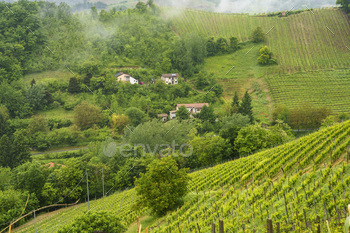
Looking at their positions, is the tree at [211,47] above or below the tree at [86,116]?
above

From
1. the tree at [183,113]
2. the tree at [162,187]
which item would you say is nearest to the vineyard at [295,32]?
the tree at [183,113]

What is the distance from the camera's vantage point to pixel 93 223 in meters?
11.9

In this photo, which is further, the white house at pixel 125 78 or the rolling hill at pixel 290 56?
the white house at pixel 125 78

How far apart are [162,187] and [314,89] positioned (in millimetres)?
46911

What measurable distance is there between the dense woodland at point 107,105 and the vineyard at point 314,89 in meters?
6.20

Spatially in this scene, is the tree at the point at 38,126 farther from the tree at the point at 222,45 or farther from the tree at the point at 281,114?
the tree at the point at 222,45

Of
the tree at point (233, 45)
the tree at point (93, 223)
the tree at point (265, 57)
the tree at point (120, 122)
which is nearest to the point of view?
the tree at point (93, 223)

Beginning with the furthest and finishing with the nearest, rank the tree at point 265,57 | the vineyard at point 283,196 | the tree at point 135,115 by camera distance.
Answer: the tree at point 265,57
the tree at point 135,115
the vineyard at point 283,196

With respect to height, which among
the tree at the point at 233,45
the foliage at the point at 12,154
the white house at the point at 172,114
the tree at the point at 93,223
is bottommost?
the tree at the point at 93,223

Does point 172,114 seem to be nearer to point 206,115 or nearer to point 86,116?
point 206,115

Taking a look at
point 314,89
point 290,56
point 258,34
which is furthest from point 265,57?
point 314,89

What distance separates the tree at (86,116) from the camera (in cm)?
4822

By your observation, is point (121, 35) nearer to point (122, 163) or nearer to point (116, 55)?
point (116, 55)

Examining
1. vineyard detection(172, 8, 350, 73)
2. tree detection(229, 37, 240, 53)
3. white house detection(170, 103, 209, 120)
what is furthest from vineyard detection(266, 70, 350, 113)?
tree detection(229, 37, 240, 53)
